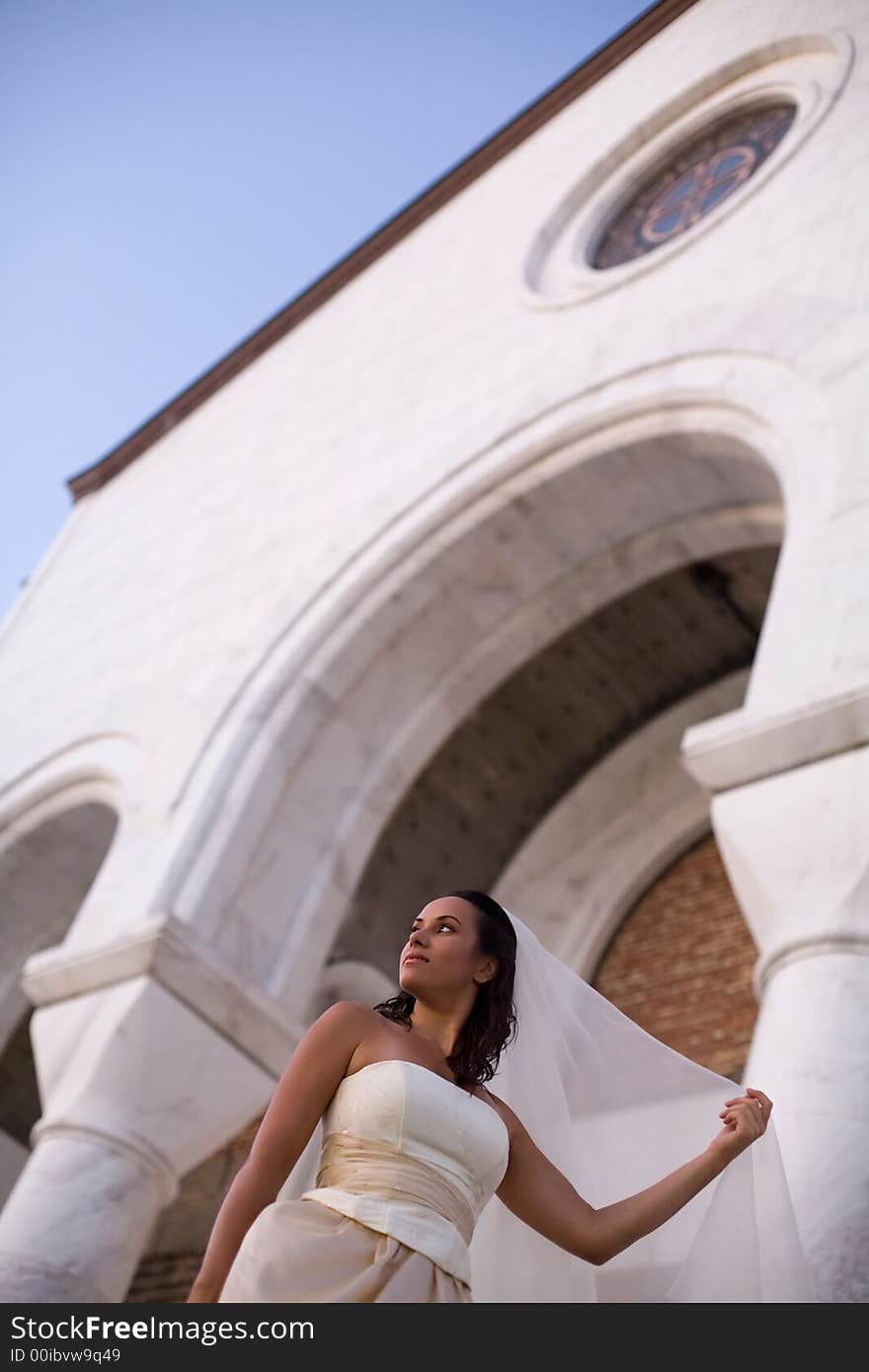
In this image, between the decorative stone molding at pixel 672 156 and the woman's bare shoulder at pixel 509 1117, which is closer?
the woman's bare shoulder at pixel 509 1117

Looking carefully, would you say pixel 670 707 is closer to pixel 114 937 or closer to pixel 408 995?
pixel 114 937

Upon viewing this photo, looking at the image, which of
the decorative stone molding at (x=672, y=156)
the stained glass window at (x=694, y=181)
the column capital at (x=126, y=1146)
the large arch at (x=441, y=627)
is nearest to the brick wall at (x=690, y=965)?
the large arch at (x=441, y=627)

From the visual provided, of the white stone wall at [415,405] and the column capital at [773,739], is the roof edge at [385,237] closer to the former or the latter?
the white stone wall at [415,405]

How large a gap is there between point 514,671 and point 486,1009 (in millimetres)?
4331

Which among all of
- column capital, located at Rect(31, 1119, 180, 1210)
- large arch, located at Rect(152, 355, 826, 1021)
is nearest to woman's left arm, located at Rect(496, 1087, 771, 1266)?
column capital, located at Rect(31, 1119, 180, 1210)

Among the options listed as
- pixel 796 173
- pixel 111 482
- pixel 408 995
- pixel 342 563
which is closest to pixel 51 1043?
pixel 342 563

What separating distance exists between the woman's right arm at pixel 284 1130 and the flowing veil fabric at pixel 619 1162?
0.21 m

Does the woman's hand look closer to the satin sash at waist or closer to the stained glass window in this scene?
the satin sash at waist

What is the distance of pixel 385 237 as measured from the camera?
892 centimetres

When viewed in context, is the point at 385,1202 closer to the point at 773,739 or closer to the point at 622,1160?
the point at 622,1160

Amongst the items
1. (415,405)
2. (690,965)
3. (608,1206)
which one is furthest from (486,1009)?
(415,405)

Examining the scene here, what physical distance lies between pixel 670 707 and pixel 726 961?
1459mm

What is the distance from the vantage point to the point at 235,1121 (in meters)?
4.96

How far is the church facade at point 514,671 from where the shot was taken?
3.60 metres
